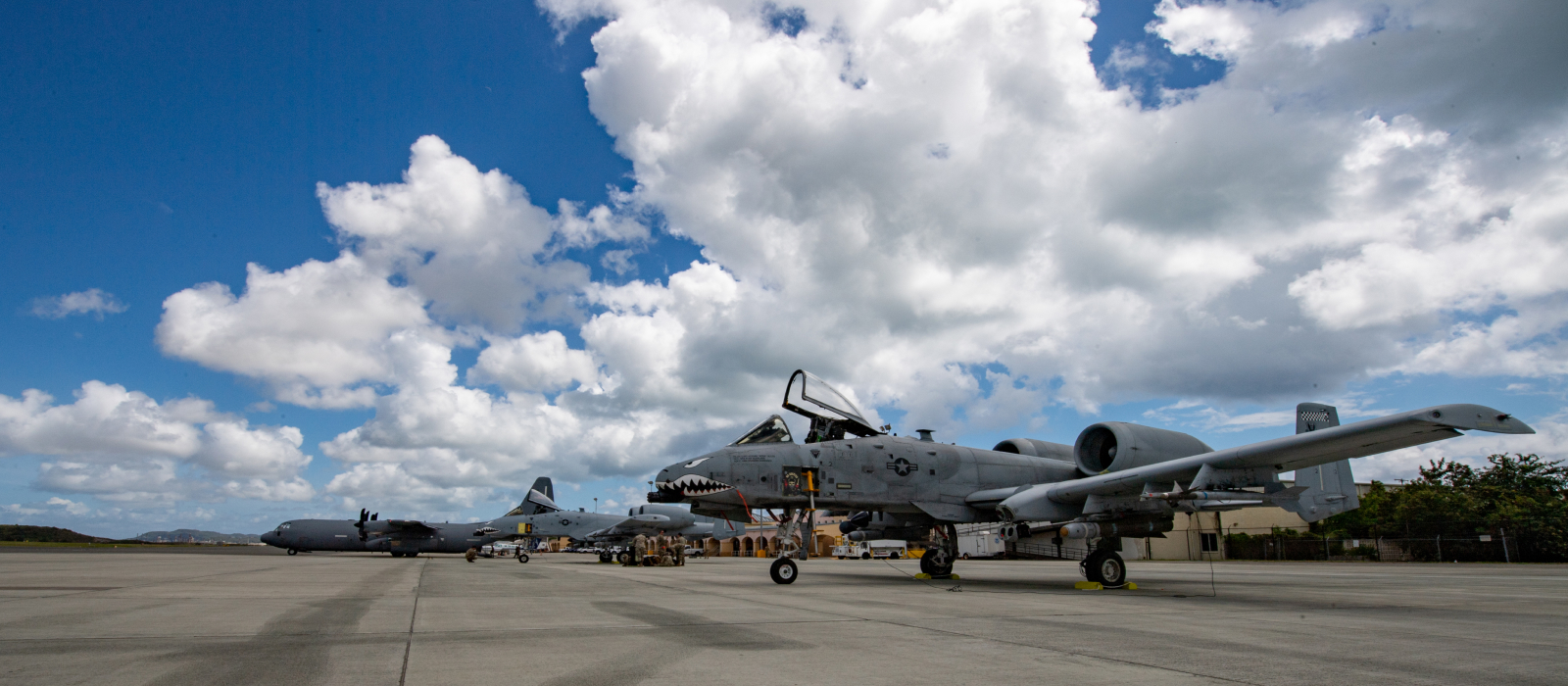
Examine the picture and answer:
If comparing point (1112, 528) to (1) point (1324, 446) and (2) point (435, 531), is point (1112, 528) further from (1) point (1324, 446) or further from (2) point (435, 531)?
(2) point (435, 531)

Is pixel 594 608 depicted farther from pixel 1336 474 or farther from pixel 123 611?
pixel 1336 474

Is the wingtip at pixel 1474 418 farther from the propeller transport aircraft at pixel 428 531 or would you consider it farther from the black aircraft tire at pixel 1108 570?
the propeller transport aircraft at pixel 428 531

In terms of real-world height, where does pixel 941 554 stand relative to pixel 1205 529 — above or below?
above

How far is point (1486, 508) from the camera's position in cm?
3741

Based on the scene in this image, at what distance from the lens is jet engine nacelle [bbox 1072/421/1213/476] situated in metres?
14.7

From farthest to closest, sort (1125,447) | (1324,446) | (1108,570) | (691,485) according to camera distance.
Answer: (1125,447) → (691,485) → (1108,570) → (1324,446)

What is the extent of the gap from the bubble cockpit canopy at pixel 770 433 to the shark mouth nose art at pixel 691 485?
4.04ft

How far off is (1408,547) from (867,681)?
4510cm

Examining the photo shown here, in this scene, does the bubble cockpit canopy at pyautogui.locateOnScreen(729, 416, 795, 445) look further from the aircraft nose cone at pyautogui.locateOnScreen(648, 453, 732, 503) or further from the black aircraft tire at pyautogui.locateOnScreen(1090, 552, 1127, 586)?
the black aircraft tire at pyautogui.locateOnScreen(1090, 552, 1127, 586)

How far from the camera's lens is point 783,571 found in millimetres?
13820

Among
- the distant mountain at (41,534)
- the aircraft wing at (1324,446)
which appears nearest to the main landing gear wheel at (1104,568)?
the aircraft wing at (1324,446)

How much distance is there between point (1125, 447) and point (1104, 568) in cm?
290

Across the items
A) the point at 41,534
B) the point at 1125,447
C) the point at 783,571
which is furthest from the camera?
the point at 41,534

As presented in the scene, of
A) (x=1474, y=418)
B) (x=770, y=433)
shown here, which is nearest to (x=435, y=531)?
(x=770, y=433)
